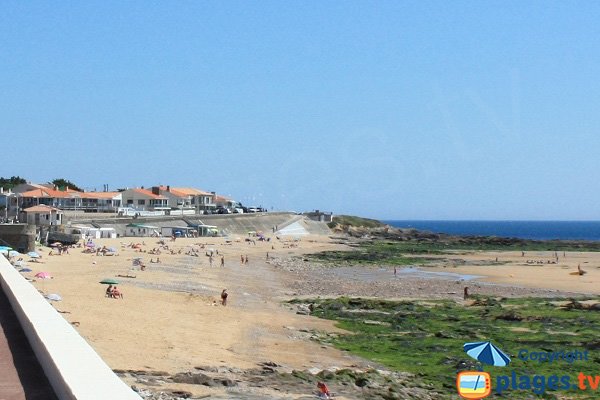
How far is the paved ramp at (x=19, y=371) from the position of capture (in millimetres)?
6094

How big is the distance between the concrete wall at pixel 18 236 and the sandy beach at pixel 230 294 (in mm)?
1558

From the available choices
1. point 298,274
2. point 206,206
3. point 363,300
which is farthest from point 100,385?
point 206,206

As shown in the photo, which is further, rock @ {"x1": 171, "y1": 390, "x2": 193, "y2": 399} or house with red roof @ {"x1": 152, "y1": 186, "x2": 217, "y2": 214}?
house with red roof @ {"x1": 152, "y1": 186, "x2": 217, "y2": 214}

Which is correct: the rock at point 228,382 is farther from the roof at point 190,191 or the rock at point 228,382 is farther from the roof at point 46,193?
the roof at point 190,191

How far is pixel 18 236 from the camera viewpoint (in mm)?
45594

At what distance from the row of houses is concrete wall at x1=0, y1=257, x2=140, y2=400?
6639 centimetres

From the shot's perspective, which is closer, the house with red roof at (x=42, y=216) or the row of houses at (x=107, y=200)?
the house with red roof at (x=42, y=216)

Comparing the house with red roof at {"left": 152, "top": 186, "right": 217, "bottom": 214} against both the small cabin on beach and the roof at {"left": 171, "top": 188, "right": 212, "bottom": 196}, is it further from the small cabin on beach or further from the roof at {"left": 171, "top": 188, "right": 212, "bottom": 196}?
the small cabin on beach

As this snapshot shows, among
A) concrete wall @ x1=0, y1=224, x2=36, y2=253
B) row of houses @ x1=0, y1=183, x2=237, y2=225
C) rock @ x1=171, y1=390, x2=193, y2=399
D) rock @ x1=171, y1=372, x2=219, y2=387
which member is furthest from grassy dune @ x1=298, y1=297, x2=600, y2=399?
row of houses @ x1=0, y1=183, x2=237, y2=225

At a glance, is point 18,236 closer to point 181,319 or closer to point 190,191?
point 181,319

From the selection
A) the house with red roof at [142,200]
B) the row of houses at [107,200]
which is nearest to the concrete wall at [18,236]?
the row of houses at [107,200]

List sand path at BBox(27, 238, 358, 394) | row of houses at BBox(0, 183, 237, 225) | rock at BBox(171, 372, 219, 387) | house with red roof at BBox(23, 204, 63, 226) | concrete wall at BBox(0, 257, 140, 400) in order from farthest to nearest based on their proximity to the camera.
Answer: row of houses at BBox(0, 183, 237, 225) → house with red roof at BBox(23, 204, 63, 226) → sand path at BBox(27, 238, 358, 394) → rock at BBox(171, 372, 219, 387) → concrete wall at BBox(0, 257, 140, 400)

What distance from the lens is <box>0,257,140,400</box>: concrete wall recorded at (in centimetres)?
502

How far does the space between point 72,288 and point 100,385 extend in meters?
24.9
